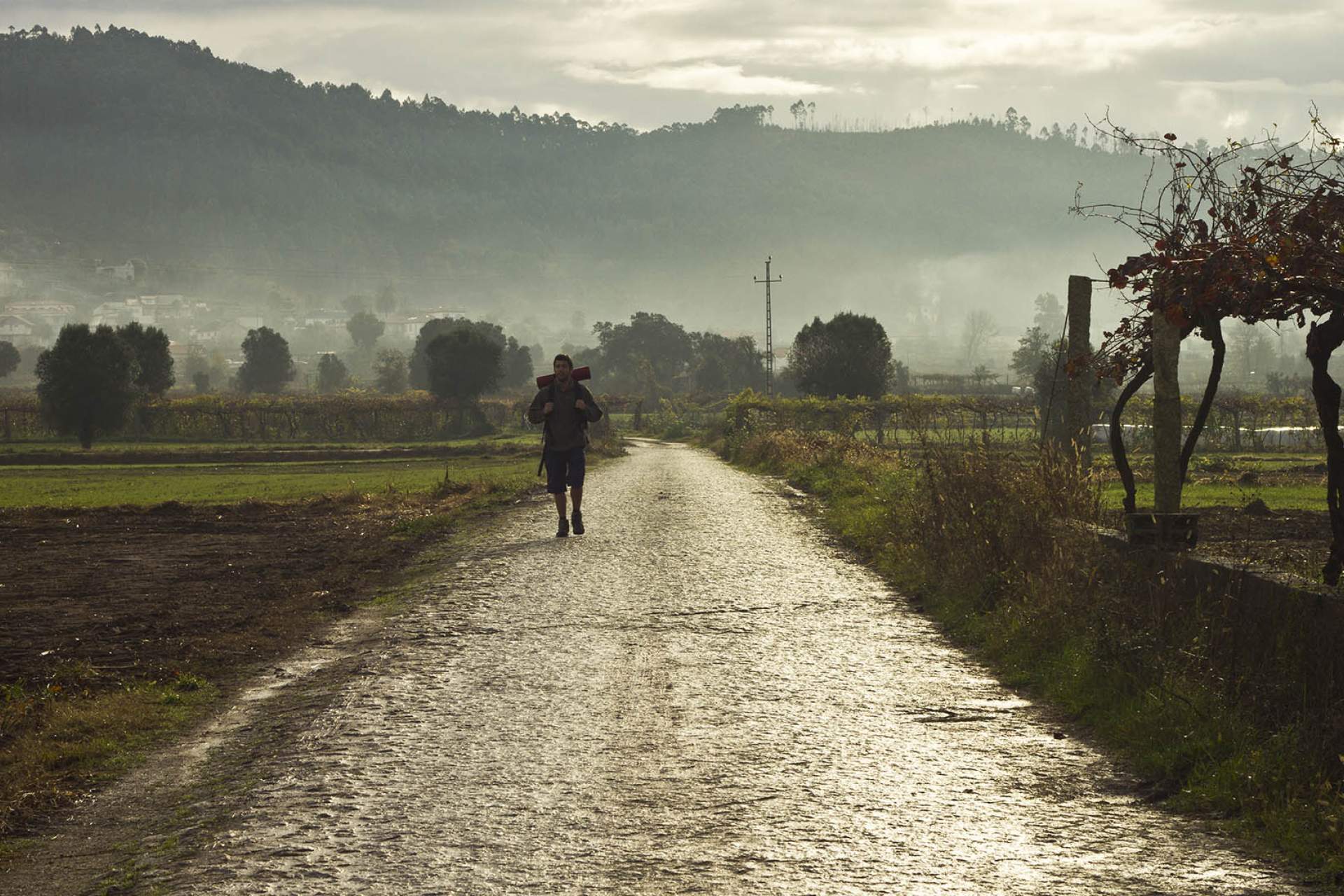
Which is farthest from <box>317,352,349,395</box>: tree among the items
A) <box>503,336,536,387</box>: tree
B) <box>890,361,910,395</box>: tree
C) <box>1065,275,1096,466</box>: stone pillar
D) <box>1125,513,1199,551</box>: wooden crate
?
<box>1125,513,1199,551</box>: wooden crate

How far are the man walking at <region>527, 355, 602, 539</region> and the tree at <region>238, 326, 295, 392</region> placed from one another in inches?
6015

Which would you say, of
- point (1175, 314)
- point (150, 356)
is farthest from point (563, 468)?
point (150, 356)

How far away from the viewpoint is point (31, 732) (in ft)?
23.3

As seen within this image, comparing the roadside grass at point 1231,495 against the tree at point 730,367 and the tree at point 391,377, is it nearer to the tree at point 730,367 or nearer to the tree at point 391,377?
the tree at point 730,367

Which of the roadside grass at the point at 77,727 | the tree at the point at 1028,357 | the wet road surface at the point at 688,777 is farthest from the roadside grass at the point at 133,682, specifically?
the tree at the point at 1028,357

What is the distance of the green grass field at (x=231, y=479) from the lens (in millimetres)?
30672

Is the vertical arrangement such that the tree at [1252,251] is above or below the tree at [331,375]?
below

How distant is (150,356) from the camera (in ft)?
281

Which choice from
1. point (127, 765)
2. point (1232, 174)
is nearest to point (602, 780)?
point (127, 765)

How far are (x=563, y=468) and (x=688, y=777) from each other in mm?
11303

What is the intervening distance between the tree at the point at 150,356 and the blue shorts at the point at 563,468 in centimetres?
7243

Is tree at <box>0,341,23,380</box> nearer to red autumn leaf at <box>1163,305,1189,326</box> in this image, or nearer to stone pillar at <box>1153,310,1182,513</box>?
stone pillar at <box>1153,310,1182,513</box>

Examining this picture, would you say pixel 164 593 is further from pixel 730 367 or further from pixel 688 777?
pixel 730 367

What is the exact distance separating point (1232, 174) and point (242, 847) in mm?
6917
